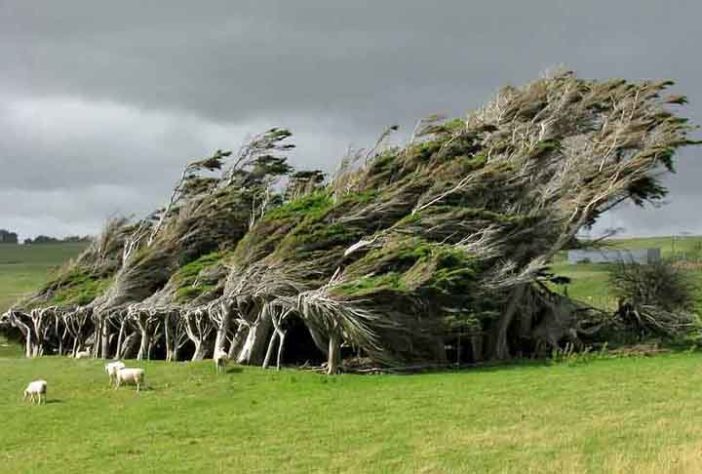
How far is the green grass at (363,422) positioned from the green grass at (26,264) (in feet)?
150

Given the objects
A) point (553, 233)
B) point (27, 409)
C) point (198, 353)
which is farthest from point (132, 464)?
point (553, 233)

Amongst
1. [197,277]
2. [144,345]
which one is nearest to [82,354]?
[144,345]

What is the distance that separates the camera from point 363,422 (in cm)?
1989

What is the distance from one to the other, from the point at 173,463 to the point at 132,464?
0.72 m

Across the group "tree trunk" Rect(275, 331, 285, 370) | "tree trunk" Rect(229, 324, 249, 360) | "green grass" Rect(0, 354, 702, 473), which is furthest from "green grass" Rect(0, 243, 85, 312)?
"green grass" Rect(0, 354, 702, 473)

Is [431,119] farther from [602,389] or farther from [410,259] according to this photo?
[602,389]

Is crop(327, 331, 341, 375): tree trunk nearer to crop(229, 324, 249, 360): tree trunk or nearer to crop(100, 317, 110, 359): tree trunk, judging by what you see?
crop(229, 324, 249, 360): tree trunk

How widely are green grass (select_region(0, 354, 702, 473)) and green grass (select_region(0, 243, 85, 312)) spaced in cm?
4570

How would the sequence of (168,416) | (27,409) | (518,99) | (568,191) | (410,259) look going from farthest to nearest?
(518,99), (568,191), (410,259), (27,409), (168,416)

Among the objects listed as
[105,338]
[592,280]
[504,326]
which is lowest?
[105,338]

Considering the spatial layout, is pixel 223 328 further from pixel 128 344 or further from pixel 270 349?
pixel 128 344

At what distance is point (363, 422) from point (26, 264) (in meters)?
110

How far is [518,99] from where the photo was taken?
4125 cm

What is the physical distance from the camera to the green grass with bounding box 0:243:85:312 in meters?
86.2
